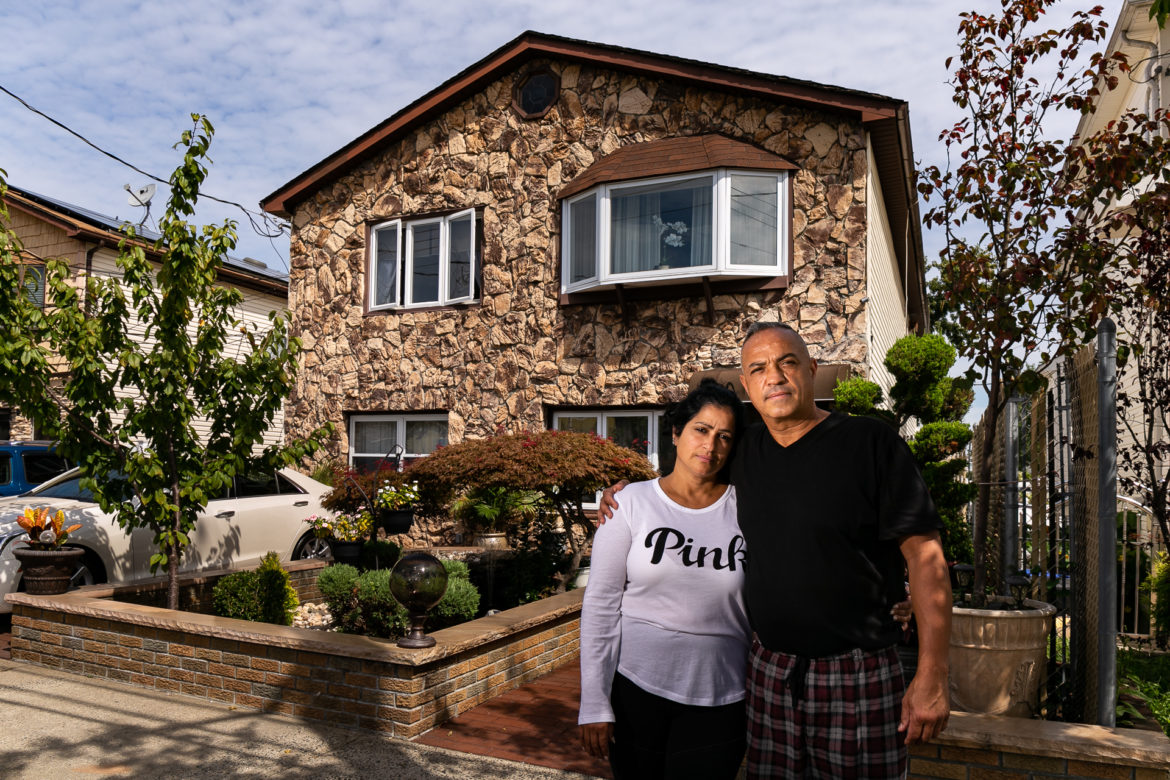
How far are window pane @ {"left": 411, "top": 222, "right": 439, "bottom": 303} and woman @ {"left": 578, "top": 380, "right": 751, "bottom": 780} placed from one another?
37.4 feet

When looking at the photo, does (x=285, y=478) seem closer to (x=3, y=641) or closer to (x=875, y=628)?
(x=3, y=641)

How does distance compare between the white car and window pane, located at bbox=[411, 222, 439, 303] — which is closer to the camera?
the white car

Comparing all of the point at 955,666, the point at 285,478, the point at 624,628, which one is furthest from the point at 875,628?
the point at 285,478

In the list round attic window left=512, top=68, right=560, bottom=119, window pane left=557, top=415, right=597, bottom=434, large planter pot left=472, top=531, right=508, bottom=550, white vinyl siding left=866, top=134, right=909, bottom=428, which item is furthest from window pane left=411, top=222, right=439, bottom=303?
white vinyl siding left=866, top=134, right=909, bottom=428

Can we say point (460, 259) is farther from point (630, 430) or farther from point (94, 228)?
point (94, 228)

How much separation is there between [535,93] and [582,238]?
2.53 meters

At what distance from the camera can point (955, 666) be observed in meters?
4.50

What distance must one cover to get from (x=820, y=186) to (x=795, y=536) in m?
9.22

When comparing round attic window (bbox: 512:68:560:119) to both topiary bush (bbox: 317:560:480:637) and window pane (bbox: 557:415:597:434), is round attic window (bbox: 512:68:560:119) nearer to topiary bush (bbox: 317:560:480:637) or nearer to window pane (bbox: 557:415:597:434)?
window pane (bbox: 557:415:597:434)

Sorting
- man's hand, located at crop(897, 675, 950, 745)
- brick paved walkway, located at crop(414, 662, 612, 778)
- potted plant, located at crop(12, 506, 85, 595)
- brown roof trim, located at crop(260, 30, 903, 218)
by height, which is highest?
brown roof trim, located at crop(260, 30, 903, 218)

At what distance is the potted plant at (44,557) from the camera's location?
6457 mm

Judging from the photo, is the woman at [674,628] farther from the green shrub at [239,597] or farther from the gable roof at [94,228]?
the gable roof at [94,228]

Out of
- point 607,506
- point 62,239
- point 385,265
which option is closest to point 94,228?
point 62,239

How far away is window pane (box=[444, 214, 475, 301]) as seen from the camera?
43.5ft
